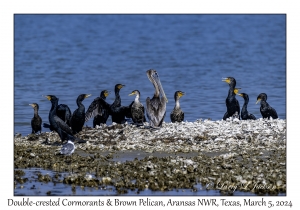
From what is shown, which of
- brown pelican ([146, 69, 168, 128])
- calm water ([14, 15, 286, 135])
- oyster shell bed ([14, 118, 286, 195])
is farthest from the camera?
calm water ([14, 15, 286, 135])

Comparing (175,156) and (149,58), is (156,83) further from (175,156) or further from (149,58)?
(149,58)

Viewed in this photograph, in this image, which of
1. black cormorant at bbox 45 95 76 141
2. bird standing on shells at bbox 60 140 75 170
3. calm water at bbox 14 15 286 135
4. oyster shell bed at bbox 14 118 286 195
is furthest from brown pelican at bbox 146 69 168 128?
calm water at bbox 14 15 286 135

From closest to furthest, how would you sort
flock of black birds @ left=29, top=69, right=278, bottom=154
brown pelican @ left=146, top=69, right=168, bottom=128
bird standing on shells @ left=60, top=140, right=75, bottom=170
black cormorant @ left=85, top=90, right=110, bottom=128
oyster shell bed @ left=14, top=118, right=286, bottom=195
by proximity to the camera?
1. oyster shell bed @ left=14, top=118, right=286, bottom=195
2. bird standing on shells @ left=60, top=140, right=75, bottom=170
3. flock of black birds @ left=29, top=69, right=278, bottom=154
4. brown pelican @ left=146, top=69, right=168, bottom=128
5. black cormorant @ left=85, top=90, right=110, bottom=128

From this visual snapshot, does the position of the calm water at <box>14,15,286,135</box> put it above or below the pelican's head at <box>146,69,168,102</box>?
above

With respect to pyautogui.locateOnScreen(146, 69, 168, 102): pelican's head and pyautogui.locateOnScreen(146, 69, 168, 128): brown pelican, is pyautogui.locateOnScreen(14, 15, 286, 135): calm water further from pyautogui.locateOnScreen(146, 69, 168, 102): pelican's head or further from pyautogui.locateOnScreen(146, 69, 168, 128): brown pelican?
pyautogui.locateOnScreen(146, 69, 168, 128): brown pelican

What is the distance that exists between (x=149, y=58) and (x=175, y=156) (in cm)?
2299

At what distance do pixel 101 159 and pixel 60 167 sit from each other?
867 mm

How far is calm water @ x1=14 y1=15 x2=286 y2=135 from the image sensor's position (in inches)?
917

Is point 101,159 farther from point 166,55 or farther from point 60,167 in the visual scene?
point 166,55

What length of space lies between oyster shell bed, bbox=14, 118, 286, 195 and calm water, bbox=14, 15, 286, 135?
12.3 feet

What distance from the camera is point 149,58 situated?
3609 cm

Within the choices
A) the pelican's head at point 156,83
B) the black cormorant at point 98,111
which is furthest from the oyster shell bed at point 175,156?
the pelican's head at point 156,83

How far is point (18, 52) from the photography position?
125ft

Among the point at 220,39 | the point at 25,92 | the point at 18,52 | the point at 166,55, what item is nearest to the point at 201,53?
the point at 166,55
